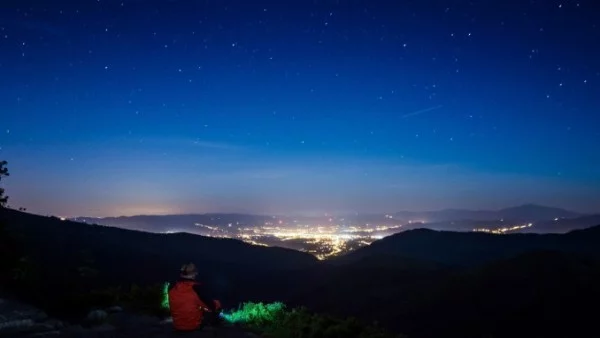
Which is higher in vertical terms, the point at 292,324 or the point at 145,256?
the point at 292,324

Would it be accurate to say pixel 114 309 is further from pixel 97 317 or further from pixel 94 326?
pixel 94 326

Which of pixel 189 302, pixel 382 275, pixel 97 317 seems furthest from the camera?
pixel 382 275

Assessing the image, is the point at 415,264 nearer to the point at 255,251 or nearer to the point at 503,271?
the point at 503,271

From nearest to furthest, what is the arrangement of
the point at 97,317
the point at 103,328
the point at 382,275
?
the point at 103,328 → the point at 97,317 → the point at 382,275

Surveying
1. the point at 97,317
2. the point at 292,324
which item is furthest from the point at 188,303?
the point at 97,317

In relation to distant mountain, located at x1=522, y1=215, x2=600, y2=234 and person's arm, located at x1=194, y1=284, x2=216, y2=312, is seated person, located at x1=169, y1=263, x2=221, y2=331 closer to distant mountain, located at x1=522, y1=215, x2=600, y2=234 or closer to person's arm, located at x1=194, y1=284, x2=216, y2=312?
person's arm, located at x1=194, y1=284, x2=216, y2=312
